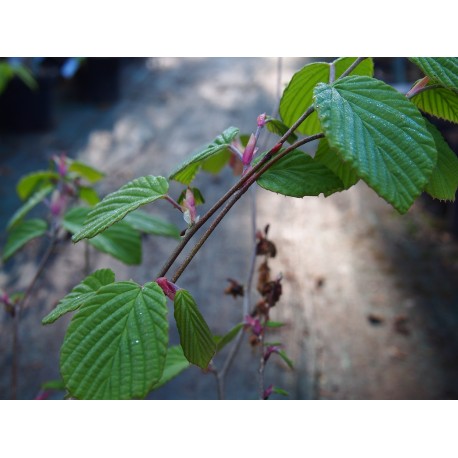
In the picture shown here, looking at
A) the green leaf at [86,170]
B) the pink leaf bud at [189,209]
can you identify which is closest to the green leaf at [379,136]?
the pink leaf bud at [189,209]

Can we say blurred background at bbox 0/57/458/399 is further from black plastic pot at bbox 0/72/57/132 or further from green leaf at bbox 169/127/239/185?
green leaf at bbox 169/127/239/185

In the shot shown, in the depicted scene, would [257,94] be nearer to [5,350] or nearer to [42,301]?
[42,301]

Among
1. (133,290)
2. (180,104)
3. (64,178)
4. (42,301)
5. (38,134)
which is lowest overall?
(42,301)

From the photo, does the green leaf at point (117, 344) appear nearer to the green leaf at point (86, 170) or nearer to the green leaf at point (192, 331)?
the green leaf at point (192, 331)

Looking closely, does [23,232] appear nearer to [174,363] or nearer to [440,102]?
[174,363]

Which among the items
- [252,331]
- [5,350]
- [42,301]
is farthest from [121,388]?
[42,301]

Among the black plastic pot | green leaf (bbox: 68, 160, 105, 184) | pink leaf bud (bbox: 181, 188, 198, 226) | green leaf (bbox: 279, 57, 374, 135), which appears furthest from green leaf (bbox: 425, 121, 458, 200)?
the black plastic pot
